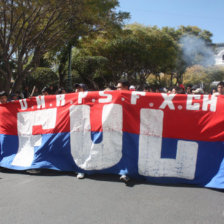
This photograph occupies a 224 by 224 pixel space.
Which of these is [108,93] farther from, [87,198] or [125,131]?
[87,198]

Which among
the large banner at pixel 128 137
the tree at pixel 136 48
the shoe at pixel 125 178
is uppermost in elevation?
the tree at pixel 136 48

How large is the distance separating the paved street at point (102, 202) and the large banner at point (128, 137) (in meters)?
0.25

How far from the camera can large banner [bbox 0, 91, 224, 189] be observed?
3.70m

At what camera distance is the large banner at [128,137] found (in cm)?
370

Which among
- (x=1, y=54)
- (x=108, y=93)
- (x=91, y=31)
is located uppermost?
(x=91, y=31)

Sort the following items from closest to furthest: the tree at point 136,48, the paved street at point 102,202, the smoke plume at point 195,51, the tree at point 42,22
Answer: the paved street at point 102,202 < the tree at point 42,22 < the tree at point 136,48 < the smoke plume at point 195,51

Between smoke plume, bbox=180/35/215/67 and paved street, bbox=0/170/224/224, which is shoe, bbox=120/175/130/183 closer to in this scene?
paved street, bbox=0/170/224/224

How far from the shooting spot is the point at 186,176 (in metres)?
3.69

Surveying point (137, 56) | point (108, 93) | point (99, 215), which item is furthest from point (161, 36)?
point (99, 215)

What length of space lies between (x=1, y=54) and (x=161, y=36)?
16765 mm

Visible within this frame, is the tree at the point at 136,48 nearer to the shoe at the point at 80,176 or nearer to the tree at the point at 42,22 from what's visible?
the tree at the point at 42,22

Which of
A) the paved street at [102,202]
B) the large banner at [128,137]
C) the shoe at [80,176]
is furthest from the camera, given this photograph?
the shoe at [80,176]

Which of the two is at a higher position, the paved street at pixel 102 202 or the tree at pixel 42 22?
the tree at pixel 42 22

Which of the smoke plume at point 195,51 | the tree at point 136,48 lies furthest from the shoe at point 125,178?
the smoke plume at point 195,51
